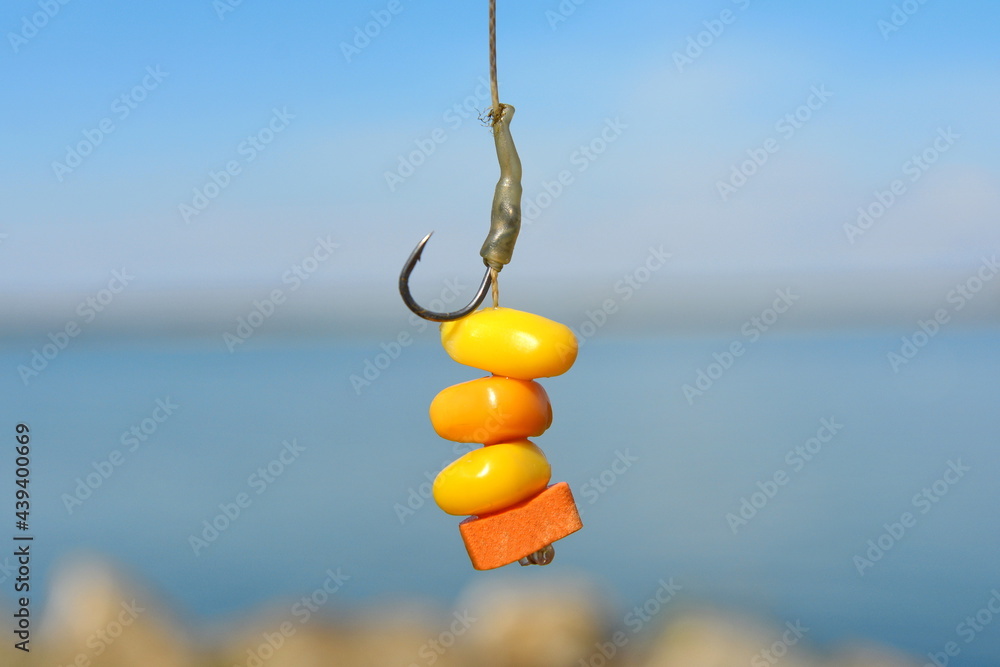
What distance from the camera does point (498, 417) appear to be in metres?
2.21

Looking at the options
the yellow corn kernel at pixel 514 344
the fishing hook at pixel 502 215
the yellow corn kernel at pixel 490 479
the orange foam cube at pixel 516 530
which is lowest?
the orange foam cube at pixel 516 530

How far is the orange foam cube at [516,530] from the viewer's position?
223 centimetres

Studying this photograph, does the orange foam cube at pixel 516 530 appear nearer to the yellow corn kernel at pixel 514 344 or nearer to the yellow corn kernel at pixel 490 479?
the yellow corn kernel at pixel 490 479

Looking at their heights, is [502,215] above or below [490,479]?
above

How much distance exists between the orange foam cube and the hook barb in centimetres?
42

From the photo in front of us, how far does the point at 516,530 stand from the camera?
2.24 metres

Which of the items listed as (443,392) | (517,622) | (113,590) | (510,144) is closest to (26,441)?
(113,590)

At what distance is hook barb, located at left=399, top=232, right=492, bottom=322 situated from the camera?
7.16 ft

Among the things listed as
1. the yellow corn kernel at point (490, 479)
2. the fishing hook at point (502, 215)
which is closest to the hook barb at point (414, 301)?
the fishing hook at point (502, 215)

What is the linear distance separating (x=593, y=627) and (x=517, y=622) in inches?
10.9

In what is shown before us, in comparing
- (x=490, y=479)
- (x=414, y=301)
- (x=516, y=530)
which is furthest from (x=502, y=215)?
(x=516, y=530)

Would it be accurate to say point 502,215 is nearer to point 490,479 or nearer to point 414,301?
point 414,301

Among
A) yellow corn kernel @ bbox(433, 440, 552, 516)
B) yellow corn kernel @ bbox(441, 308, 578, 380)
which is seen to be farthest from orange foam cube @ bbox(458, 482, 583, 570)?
yellow corn kernel @ bbox(441, 308, 578, 380)

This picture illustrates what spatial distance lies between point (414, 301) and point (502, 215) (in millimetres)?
260
